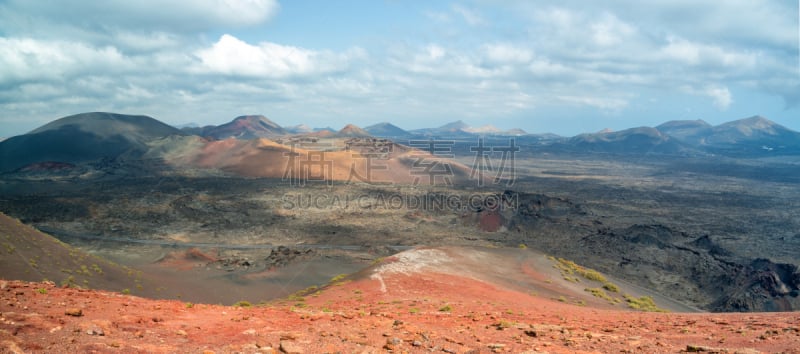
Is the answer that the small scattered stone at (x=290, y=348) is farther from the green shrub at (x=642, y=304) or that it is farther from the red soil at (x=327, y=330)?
the green shrub at (x=642, y=304)

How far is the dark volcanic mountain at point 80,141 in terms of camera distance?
96.8m

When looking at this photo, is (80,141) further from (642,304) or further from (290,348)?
(290,348)

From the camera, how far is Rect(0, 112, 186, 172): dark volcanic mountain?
96812 mm

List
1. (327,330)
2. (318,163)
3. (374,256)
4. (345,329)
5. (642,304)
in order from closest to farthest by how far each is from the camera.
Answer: (327,330) → (345,329) → (642,304) → (374,256) → (318,163)

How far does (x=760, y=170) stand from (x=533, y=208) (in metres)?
115

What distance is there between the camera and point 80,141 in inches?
4257

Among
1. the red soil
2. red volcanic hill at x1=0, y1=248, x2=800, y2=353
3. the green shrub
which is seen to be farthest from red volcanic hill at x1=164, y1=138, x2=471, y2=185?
the red soil

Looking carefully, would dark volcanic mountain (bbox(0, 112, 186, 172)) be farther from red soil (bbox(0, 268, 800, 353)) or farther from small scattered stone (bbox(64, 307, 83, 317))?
small scattered stone (bbox(64, 307, 83, 317))

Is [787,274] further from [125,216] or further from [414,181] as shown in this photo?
[414,181]

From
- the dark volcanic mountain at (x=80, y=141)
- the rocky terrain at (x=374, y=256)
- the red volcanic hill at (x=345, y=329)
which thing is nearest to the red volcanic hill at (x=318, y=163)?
the rocky terrain at (x=374, y=256)

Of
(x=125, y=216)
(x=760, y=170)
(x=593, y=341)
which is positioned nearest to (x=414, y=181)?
(x=125, y=216)

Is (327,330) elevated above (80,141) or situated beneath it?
situated beneath

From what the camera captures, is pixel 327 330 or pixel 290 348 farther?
pixel 327 330

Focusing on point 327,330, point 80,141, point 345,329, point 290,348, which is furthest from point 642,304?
point 80,141
